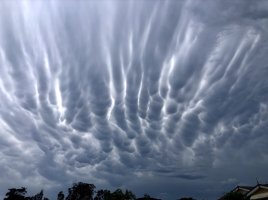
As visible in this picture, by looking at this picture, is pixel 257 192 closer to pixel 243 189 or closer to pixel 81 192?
pixel 243 189

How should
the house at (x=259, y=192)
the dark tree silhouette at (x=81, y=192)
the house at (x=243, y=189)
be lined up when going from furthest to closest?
the dark tree silhouette at (x=81, y=192) < the house at (x=243, y=189) < the house at (x=259, y=192)

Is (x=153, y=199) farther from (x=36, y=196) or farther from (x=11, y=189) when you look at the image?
(x=36, y=196)

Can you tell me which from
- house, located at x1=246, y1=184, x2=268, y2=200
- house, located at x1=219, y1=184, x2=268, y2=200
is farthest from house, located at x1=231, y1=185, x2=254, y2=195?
house, located at x1=246, y1=184, x2=268, y2=200

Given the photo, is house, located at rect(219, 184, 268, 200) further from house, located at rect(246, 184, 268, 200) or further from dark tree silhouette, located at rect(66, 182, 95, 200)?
dark tree silhouette, located at rect(66, 182, 95, 200)

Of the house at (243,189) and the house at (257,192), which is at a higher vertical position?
the house at (243,189)

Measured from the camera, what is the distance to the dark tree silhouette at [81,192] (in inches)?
4370

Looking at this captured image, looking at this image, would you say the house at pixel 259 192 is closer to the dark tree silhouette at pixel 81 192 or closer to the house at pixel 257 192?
the house at pixel 257 192

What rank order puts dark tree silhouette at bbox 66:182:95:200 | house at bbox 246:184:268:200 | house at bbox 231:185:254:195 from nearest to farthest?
house at bbox 246:184:268:200 < house at bbox 231:185:254:195 < dark tree silhouette at bbox 66:182:95:200

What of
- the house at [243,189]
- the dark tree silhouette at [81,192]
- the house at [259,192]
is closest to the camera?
the house at [259,192]

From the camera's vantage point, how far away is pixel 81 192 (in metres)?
111

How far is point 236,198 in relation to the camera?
51156 mm

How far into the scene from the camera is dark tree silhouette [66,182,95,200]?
111 m

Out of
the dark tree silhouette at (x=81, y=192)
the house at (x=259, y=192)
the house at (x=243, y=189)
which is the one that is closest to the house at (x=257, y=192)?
the house at (x=259, y=192)

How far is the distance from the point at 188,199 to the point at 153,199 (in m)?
18.0
